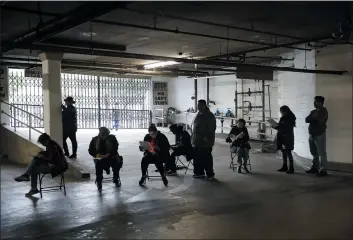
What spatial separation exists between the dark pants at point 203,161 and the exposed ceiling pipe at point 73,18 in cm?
330

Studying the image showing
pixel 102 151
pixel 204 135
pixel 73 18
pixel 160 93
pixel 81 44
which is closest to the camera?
pixel 73 18

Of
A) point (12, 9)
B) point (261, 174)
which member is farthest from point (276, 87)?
point (12, 9)

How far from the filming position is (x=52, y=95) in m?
8.40

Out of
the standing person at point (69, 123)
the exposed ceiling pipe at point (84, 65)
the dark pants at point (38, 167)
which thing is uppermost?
the exposed ceiling pipe at point (84, 65)

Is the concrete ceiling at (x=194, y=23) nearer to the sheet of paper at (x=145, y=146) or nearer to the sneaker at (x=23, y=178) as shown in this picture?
the sheet of paper at (x=145, y=146)

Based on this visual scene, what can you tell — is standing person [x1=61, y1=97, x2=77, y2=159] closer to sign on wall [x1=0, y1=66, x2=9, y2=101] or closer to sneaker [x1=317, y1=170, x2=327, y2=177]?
sign on wall [x1=0, y1=66, x2=9, y2=101]

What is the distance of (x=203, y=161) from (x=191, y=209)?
7.50ft

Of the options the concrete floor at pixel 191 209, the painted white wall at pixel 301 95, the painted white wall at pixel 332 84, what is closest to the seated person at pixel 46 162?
the concrete floor at pixel 191 209

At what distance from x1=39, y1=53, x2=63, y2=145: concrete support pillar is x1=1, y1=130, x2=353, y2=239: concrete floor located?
158cm

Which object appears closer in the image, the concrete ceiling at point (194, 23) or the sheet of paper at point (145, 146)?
the concrete ceiling at point (194, 23)

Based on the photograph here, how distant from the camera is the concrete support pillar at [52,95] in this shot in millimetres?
8398

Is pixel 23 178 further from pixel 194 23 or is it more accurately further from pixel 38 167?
pixel 194 23

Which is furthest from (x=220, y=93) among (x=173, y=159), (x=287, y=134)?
(x=173, y=159)

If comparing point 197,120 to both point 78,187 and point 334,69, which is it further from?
point 334,69
